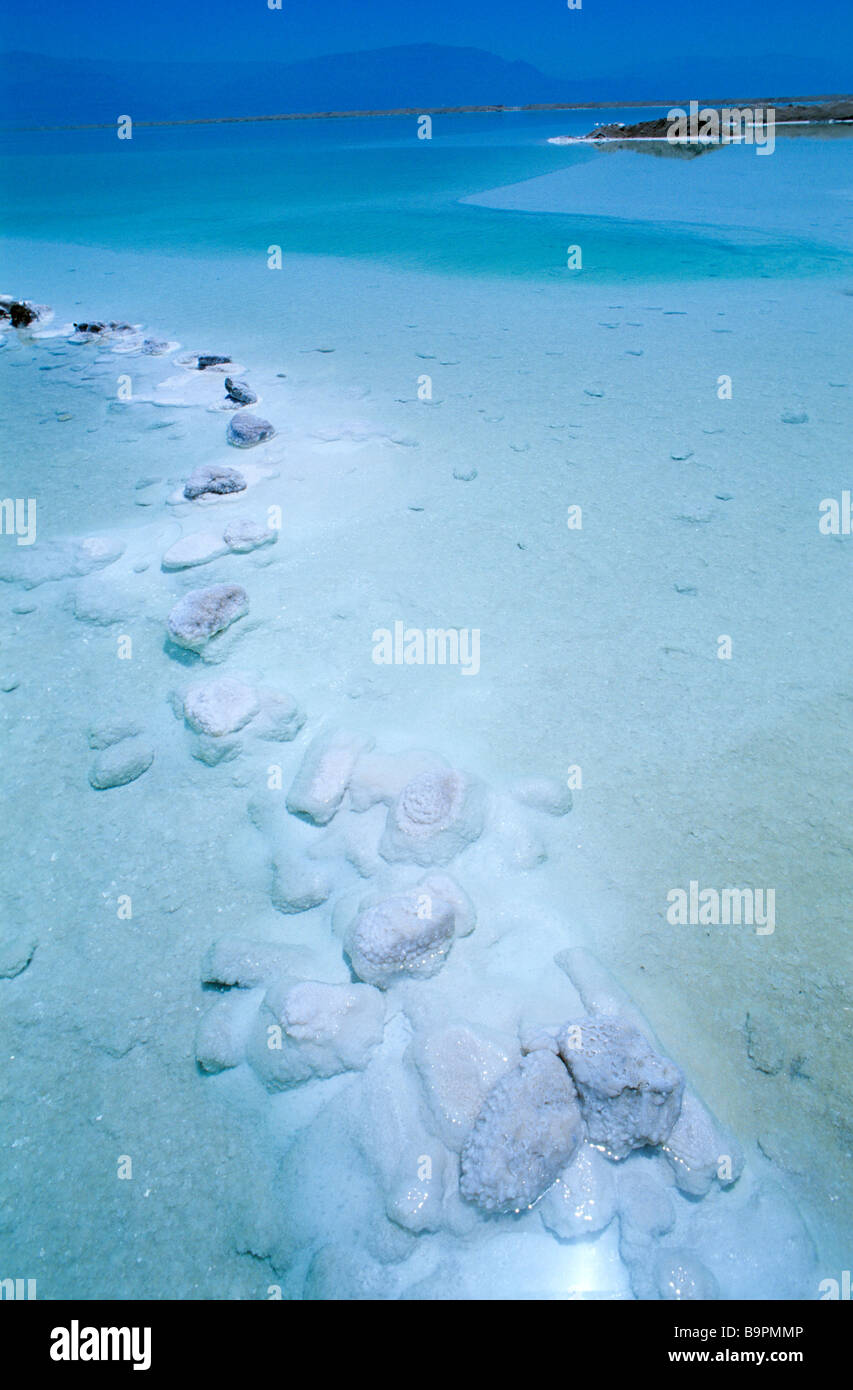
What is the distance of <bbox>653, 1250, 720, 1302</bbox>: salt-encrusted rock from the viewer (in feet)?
5.16

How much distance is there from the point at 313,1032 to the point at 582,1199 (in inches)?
33.3

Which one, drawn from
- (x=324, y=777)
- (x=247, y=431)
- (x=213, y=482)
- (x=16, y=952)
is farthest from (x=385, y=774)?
(x=247, y=431)

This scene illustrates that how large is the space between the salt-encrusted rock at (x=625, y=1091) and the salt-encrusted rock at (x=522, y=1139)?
0.05m

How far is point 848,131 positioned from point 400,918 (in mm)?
37604

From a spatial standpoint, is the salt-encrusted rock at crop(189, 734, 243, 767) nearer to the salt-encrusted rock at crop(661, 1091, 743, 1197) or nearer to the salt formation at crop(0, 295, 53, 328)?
the salt-encrusted rock at crop(661, 1091, 743, 1197)

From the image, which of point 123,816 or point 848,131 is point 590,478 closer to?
point 123,816

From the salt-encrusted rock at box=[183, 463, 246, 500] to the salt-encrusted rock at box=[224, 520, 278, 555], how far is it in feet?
1.86

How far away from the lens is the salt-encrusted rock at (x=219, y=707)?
291 centimetres

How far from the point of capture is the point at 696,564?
3.85 m

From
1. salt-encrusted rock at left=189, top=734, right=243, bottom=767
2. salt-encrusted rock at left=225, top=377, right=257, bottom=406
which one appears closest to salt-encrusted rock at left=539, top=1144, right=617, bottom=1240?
salt-encrusted rock at left=189, top=734, right=243, bottom=767

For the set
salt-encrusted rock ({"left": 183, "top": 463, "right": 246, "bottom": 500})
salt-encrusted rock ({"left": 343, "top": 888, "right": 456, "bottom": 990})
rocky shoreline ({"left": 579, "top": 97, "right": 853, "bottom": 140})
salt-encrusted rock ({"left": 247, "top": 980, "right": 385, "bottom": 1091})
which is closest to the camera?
salt-encrusted rock ({"left": 247, "top": 980, "right": 385, "bottom": 1091})

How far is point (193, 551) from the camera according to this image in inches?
156

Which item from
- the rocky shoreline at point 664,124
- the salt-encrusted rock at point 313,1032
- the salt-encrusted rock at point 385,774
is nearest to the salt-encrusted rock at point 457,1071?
the salt-encrusted rock at point 313,1032

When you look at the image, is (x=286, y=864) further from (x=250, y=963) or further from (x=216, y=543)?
(x=216, y=543)
